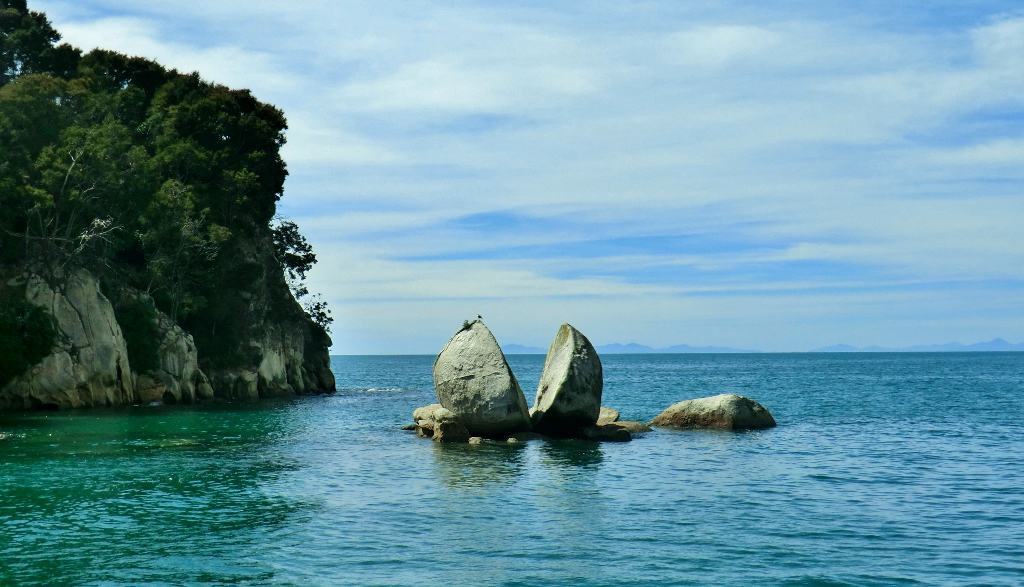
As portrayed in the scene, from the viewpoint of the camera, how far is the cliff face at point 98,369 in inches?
2020

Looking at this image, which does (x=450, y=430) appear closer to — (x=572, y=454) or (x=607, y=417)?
(x=572, y=454)

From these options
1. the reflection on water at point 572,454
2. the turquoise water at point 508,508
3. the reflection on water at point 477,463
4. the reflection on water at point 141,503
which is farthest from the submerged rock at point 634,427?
the reflection on water at point 141,503

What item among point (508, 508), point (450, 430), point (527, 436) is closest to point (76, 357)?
point (450, 430)

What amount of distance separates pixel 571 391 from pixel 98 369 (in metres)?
31.2

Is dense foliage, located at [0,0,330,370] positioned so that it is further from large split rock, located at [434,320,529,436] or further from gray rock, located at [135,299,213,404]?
large split rock, located at [434,320,529,436]

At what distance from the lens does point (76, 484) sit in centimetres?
2580

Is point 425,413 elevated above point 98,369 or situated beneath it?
situated beneath

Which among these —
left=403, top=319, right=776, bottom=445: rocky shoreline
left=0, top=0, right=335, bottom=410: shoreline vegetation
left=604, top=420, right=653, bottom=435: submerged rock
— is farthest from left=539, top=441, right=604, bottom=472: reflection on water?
left=0, top=0, right=335, bottom=410: shoreline vegetation

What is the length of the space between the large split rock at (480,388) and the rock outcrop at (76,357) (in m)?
26.7

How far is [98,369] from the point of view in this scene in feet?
176

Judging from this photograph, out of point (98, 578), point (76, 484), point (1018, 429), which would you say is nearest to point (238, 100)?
point (76, 484)

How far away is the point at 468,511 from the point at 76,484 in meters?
11.8

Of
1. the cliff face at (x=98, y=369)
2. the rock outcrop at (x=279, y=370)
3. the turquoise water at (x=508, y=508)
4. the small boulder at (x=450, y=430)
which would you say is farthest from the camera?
the rock outcrop at (x=279, y=370)

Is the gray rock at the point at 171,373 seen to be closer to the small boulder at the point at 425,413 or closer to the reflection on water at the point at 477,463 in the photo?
the small boulder at the point at 425,413
